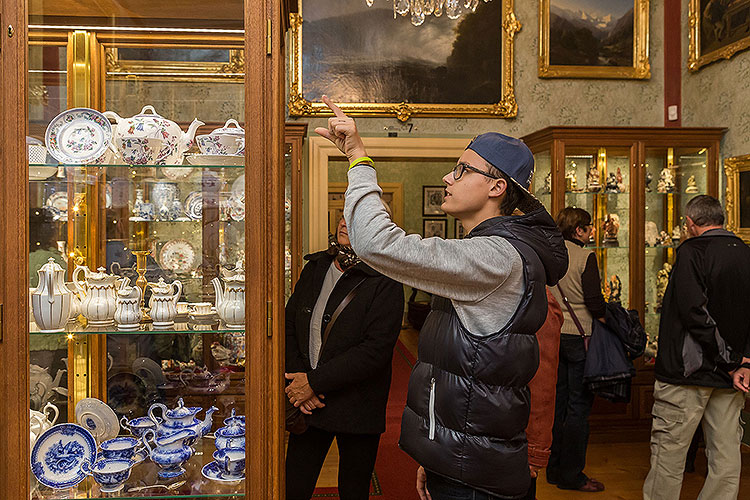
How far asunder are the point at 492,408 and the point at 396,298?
3.86ft

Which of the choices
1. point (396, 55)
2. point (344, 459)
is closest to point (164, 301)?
point (344, 459)

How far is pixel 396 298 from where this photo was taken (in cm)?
274

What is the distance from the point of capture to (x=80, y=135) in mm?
1866

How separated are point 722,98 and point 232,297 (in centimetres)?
462

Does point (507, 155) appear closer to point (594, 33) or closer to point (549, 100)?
point (549, 100)

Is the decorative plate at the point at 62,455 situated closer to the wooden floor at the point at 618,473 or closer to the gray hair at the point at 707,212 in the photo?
the wooden floor at the point at 618,473

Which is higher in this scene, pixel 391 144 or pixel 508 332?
pixel 391 144

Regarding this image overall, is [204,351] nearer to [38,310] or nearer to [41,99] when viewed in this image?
[38,310]

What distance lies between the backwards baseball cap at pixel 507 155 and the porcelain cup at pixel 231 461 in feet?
3.38

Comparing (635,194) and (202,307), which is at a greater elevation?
(635,194)

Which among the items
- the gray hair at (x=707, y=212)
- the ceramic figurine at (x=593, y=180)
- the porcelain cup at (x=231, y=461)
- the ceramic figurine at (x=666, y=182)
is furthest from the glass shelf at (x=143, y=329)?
the ceramic figurine at (x=666, y=182)

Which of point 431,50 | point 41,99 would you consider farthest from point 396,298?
point 431,50

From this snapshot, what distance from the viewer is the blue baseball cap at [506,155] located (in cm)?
167

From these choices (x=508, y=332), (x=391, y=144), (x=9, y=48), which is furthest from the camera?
(x=391, y=144)
